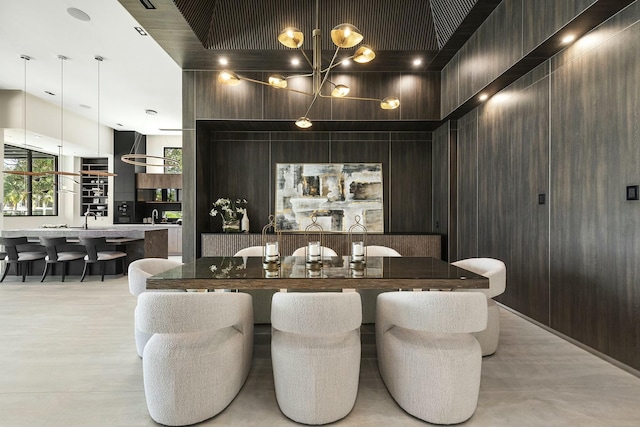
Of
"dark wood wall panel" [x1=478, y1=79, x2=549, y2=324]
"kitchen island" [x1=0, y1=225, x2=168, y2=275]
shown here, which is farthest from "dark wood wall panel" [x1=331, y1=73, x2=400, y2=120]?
"kitchen island" [x1=0, y1=225, x2=168, y2=275]

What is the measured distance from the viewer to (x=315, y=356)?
1805 mm

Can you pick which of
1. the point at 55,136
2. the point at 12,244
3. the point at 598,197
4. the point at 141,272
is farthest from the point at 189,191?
the point at 55,136

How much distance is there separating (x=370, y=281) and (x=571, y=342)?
2.21 metres

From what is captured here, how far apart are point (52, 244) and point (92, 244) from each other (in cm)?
70

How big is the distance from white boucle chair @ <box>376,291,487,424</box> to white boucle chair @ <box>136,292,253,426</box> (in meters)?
1.02

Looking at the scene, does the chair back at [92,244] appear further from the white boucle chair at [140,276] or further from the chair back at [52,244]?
the white boucle chair at [140,276]

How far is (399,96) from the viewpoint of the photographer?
199 inches

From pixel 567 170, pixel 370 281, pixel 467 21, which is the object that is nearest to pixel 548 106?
pixel 567 170

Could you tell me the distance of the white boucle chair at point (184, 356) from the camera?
1744 millimetres

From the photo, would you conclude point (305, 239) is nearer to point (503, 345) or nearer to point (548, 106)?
point (503, 345)

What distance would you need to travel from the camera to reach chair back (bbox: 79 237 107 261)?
566 cm

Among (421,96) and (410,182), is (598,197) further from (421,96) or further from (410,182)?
(410,182)

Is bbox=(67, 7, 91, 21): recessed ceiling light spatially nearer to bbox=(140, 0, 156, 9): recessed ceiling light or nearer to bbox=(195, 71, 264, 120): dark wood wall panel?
bbox=(140, 0, 156, 9): recessed ceiling light

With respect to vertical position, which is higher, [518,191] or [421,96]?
[421,96]
